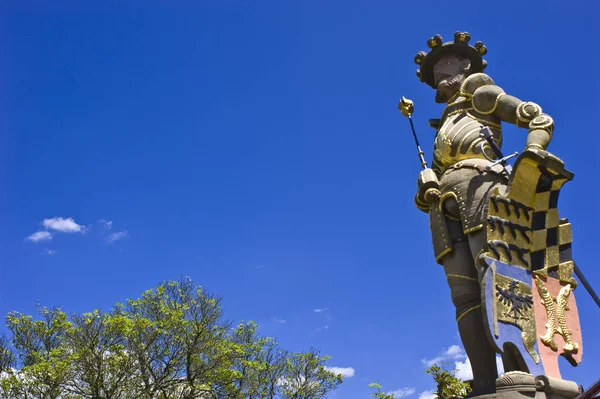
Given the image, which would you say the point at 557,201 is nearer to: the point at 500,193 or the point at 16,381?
the point at 500,193

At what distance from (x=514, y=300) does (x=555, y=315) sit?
0.53 m

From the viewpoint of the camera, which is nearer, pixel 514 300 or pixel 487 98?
pixel 514 300

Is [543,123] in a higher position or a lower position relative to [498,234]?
higher

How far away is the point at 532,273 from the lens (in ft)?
17.6

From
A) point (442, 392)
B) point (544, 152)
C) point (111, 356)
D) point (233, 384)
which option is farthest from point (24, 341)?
point (544, 152)

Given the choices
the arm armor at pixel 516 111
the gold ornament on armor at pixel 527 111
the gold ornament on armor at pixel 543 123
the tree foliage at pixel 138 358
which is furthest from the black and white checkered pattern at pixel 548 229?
the tree foliage at pixel 138 358

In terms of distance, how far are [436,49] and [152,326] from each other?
46.5 ft

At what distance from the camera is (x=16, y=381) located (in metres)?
17.1

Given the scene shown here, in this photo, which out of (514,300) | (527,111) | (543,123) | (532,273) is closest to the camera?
(514,300)

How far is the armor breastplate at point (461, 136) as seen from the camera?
5.96 metres

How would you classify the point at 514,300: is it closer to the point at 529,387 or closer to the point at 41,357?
the point at 529,387

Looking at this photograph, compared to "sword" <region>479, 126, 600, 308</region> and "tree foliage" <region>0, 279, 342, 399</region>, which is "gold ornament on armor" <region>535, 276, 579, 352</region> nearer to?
"sword" <region>479, 126, 600, 308</region>

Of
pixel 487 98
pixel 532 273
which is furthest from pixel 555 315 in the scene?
pixel 487 98

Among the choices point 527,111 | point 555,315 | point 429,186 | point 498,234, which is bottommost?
point 555,315
